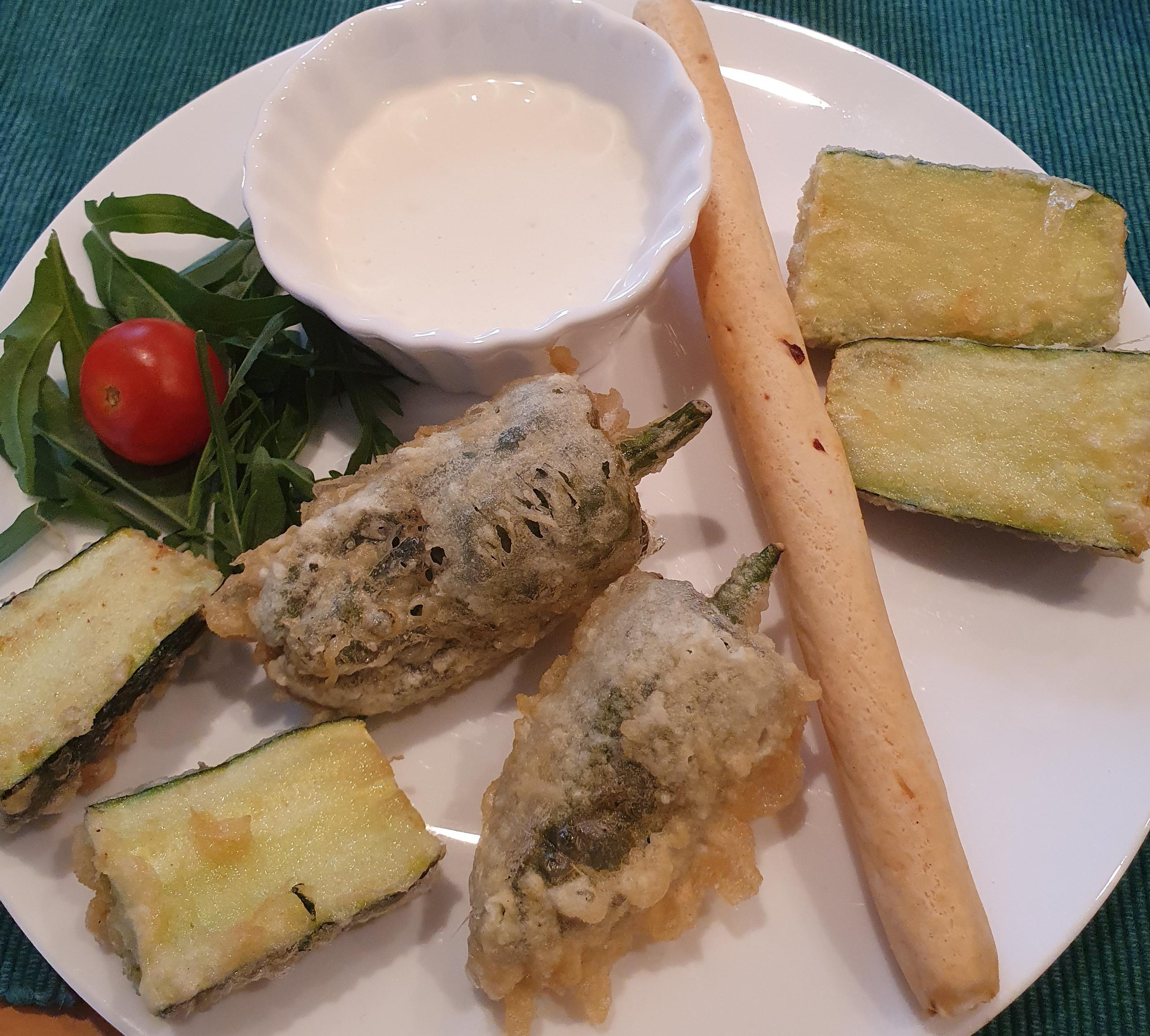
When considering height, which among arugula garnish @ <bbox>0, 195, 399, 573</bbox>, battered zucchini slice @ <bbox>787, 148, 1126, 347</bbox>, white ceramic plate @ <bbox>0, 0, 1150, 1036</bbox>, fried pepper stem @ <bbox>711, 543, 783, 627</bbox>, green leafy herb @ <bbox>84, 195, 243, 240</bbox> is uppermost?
green leafy herb @ <bbox>84, 195, 243, 240</bbox>

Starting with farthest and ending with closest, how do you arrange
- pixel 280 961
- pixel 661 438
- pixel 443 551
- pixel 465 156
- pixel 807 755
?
1. pixel 465 156
2. pixel 807 755
3. pixel 661 438
4. pixel 443 551
5. pixel 280 961

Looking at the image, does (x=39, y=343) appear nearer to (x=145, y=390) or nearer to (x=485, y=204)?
(x=145, y=390)

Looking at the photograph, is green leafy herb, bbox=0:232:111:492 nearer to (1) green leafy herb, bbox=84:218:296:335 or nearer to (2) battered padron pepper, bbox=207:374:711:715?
(1) green leafy herb, bbox=84:218:296:335

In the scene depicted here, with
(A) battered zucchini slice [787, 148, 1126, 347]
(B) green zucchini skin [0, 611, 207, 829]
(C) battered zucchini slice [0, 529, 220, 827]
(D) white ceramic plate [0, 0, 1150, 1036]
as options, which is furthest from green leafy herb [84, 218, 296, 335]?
(A) battered zucchini slice [787, 148, 1126, 347]

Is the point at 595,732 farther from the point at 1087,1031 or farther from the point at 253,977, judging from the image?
the point at 1087,1031

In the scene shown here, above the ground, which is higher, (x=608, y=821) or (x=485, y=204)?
(x=485, y=204)

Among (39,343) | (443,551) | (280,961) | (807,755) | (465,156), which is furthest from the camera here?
(465,156)

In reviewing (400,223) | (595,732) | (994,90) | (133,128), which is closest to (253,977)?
(595,732)

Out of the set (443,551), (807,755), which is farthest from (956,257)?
(443,551)
